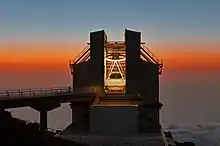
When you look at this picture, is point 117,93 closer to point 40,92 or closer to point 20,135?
point 40,92

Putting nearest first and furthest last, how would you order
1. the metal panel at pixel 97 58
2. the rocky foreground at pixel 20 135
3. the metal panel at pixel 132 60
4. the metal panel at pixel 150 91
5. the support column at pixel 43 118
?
the rocky foreground at pixel 20 135, the support column at pixel 43 118, the metal panel at pixel 97 58, the metal panel at pixel 132 60, the metal panel at pixel 150 91

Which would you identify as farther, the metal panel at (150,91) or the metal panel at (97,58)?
the metal panel at (150,91)

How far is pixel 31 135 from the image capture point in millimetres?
27516

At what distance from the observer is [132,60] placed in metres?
49.7

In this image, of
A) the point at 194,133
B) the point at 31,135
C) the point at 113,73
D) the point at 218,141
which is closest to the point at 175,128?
the point at 194,133

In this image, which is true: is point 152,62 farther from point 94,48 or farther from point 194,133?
point 194,133

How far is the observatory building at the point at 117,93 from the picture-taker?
128ft

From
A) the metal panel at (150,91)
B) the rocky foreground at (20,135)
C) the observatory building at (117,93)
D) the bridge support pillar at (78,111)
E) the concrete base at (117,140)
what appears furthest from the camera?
the metal panel at (150,91)

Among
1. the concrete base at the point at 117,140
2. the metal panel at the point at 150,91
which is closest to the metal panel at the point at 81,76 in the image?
the metal panel at the point at 150,91

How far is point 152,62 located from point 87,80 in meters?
7.07

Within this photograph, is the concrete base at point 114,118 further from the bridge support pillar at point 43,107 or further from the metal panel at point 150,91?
the metal panel at point 150,91

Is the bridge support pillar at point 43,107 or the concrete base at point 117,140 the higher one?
the bridge support pillar at point 43,107

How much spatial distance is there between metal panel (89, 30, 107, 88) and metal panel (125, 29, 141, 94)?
8.12 feet

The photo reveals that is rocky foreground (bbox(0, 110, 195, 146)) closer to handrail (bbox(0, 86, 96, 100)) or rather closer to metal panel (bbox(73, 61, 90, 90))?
handrail (bbox(0, 86, 96, 100))
